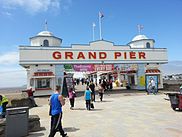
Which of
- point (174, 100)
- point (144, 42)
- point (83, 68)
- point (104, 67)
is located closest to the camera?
point (174, 100)

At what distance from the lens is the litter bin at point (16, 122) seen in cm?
706

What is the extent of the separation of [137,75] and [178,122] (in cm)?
1974

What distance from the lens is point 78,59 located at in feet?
82.6

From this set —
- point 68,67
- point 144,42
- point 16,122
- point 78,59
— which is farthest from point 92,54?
point 16,122

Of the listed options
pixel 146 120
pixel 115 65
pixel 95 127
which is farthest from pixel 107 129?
pixel 115 65

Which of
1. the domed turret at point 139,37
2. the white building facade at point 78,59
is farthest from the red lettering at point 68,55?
the domed turret at point 139,37

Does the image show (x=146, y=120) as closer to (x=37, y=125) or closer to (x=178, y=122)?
(x=178, y=122)

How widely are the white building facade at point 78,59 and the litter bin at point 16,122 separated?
16.6 m

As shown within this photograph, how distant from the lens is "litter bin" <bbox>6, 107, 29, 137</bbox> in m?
7.06

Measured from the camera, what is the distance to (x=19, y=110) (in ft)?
24.0

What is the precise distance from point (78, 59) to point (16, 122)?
18277 mm

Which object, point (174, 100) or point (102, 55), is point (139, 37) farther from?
point (174, 100)

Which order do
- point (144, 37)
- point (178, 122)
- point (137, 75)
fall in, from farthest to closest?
point (144, 37), point (137, 75), point (178, 122)

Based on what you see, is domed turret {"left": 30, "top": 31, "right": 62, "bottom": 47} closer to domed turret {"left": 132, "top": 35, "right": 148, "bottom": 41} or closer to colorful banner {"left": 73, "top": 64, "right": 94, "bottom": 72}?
colorful banner {"left": 73, "top": 64, "right": 94, "bottom": 72}
